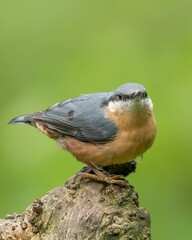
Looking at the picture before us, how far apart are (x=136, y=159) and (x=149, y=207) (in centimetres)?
105

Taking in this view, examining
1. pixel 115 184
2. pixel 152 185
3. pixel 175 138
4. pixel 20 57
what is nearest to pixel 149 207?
pixel 152 185

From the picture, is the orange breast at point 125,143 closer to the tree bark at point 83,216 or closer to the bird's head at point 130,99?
the bird's head at point 130,99

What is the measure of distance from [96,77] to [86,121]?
1819 mm

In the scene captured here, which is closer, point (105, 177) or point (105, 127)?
point (105, 177)

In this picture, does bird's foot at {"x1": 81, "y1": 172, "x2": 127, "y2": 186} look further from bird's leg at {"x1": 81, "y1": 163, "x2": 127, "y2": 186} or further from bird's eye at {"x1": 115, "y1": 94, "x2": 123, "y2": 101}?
bird's eye at {"x1": 115, "y1": 94, "x2": 123, "y2": 101}

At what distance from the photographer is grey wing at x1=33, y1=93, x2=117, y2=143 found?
17.4 feet

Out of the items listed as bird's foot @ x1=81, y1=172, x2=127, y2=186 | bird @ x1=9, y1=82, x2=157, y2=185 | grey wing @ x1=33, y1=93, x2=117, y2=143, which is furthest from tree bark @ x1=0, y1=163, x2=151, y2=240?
Result: grey wing @ x1=33, y1=93, x2=117, y2=143

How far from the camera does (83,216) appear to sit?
4441 millimetres

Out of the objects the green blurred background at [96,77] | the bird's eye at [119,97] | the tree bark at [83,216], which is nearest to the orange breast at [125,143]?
the bird's eye at [119,97]

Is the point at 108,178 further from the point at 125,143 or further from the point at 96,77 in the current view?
the point at 96,77

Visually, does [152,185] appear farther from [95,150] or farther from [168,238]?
[95,150]

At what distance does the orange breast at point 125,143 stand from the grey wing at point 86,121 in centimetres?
5

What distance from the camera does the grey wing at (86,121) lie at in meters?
5.31

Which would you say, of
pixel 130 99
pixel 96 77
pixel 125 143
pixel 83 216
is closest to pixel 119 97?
pixel 130 99
